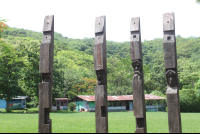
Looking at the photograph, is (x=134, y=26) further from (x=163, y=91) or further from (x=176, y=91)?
(x=163, y=91)

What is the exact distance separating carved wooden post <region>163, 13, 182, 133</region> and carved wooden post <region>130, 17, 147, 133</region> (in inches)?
15.9

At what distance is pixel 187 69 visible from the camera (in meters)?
33.6

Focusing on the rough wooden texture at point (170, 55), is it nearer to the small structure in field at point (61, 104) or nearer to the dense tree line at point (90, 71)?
the dense tree line at point (90, 71)

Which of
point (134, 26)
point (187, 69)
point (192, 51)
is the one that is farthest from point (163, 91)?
point (134, 26)

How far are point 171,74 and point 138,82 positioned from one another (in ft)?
1.77

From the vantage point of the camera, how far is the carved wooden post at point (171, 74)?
323 cm

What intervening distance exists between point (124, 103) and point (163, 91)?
9.46m

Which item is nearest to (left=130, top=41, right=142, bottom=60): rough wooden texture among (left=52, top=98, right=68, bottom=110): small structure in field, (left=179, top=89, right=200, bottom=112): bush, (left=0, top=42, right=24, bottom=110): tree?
(left=0, top=42, right=24, bottom=110): tree

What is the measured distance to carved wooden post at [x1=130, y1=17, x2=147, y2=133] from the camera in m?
3.39

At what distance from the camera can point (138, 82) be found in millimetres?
3465

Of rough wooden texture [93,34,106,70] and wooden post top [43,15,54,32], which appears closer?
rough wooden texture [93,34,106,70]

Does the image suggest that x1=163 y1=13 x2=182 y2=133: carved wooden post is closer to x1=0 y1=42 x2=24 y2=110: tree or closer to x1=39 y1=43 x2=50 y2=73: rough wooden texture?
x1=39 y1=43 x2=50 y2=73: rough wooden texture

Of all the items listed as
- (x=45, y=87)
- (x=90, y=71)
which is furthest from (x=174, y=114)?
(x=90, y=71)

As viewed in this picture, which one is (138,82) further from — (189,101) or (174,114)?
(189,101)
